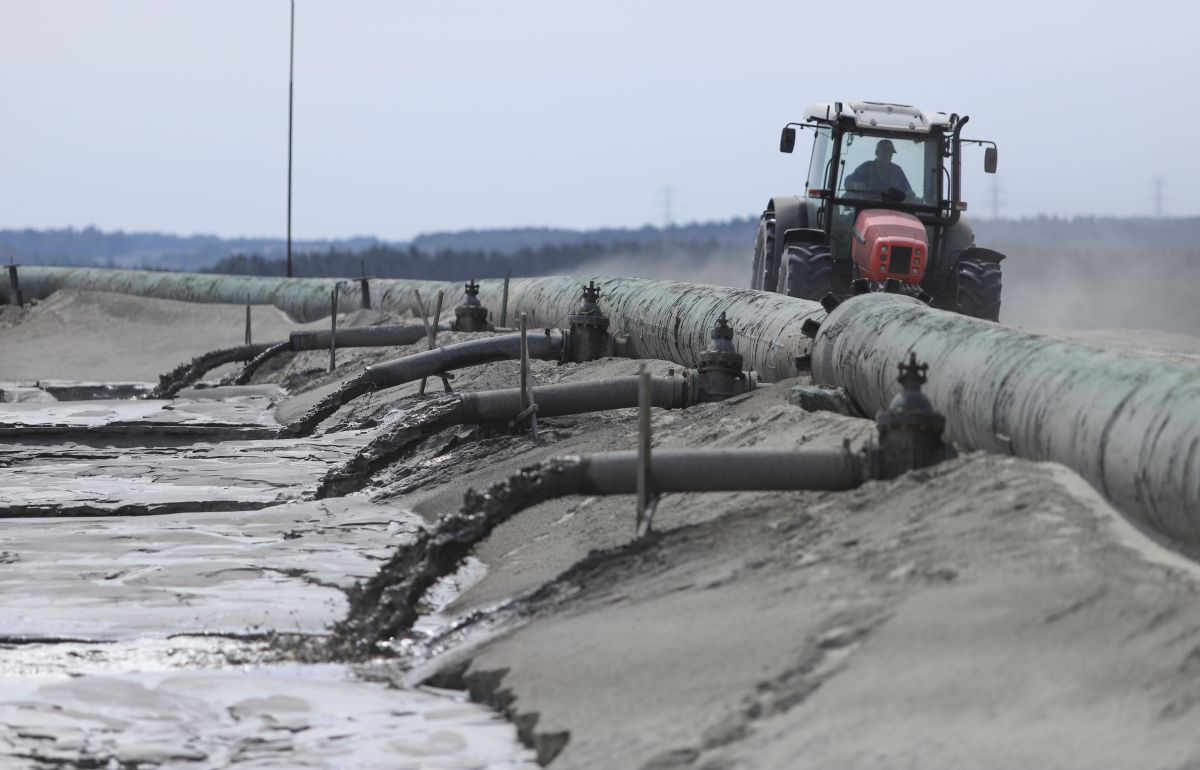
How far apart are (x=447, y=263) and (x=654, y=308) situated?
2699 inches

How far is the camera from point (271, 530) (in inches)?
353

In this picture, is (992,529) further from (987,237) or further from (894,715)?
(987,237)

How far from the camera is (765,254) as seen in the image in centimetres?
1605

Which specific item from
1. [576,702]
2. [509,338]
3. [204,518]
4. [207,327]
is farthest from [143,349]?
[576,702]

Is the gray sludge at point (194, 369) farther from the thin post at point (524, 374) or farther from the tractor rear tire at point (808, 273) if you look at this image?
the thin post at point (524, 374)

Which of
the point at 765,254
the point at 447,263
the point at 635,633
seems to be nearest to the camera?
the point at 635,633

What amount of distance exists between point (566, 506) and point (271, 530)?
175cm

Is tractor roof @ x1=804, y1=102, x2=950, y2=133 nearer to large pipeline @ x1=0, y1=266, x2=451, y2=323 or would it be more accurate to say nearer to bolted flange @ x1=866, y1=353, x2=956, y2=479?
bolted flange @ x1=866, y1=353, x2=956, y2=479

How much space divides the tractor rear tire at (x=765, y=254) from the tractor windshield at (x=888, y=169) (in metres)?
0.91

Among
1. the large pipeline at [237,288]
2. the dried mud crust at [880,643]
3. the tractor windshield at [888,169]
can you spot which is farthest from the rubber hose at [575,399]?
the large pipeline at [237,288]

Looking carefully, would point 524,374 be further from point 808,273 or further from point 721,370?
point 808,273

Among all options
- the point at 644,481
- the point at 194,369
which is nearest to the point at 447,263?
the point at 194,369

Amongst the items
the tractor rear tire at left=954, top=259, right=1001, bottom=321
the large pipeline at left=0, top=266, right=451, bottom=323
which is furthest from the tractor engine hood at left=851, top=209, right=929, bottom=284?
the large pipeline at left=0, top=266, right=451, bottom=323

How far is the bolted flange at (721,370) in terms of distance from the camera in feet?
33.1
